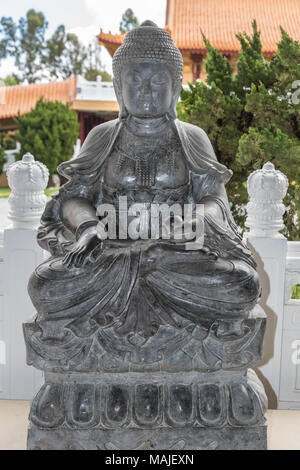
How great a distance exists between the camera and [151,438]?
228 centimetres

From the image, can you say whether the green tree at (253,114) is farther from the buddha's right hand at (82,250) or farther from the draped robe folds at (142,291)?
the buddha's right hand at (82,250)

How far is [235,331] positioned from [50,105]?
381 inches

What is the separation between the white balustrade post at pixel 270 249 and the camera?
3041 mm

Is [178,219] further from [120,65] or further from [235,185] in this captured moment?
[235,185]

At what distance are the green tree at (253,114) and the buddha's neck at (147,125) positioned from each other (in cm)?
161

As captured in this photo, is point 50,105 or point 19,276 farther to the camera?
point 50,105

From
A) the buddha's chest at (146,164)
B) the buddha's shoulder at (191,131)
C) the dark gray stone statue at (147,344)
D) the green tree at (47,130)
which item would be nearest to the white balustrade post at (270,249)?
the buddha's shoulder at (191,131)

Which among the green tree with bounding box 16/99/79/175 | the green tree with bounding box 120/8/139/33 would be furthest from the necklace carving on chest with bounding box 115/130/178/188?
the green tree with bounding box 120/8/139/33

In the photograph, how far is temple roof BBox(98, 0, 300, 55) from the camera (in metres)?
11.0

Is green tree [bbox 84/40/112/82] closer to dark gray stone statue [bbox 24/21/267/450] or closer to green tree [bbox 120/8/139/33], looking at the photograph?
green tree [bbox 120/8/139/33]

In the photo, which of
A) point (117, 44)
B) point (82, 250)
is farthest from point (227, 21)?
point (82, 250)

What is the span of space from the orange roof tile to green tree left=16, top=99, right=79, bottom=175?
1.32m

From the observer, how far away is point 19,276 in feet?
10.2

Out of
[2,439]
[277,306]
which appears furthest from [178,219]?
[2,439]
